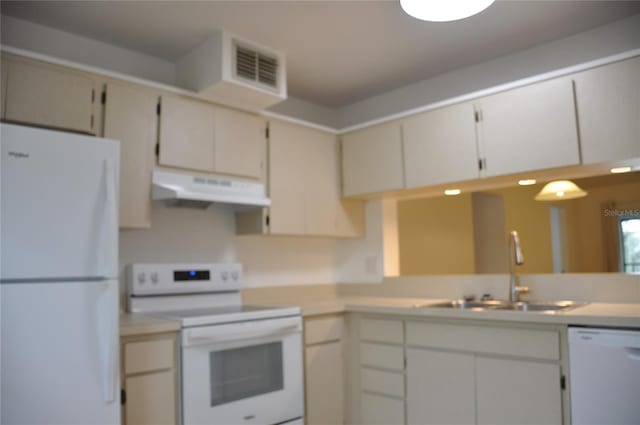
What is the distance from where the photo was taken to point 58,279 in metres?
1.77

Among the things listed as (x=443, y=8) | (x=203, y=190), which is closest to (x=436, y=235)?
(x=203, y=190)

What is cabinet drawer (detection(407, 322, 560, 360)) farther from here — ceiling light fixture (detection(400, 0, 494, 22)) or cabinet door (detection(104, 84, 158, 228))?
cabinet door (detection(104, 84, 158, 228))

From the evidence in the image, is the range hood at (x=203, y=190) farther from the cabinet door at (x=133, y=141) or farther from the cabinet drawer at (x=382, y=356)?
the cabinet drawer at (x=382, y=356)

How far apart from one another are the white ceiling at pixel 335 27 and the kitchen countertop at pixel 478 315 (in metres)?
1.47

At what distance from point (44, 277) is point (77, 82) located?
1048 millimetres

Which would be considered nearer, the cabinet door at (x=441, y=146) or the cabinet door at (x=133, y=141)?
the cabinet door at (x=133, y=141)

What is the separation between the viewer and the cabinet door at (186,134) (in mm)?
2623

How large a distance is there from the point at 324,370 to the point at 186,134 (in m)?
1.53

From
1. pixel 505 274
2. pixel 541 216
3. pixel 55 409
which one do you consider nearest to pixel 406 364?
pixel 505 274

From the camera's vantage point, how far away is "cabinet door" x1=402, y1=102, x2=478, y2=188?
281 cm

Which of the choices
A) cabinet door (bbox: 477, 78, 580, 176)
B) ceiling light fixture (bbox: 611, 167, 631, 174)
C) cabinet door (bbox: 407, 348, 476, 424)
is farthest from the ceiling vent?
ceiling light fixture (bbox: 611, 167, 631, 174)

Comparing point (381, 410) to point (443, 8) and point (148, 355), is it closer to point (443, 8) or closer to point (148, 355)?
point (148, 355)

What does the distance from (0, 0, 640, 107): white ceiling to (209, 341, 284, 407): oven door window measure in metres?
1.64

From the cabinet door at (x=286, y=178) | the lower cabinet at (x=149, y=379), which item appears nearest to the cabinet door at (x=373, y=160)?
the cabinet door at (x=286, y=178)
